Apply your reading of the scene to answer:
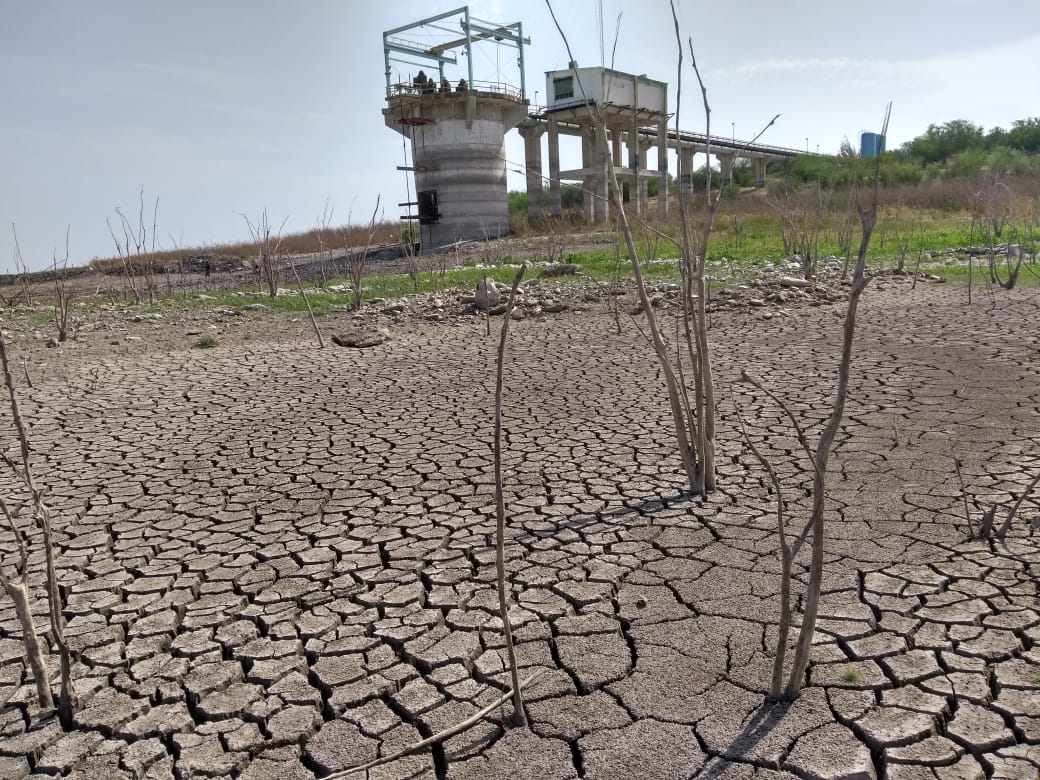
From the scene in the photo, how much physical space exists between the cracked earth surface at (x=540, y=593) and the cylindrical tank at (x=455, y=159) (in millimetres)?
22032

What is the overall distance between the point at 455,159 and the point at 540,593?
25294 mm

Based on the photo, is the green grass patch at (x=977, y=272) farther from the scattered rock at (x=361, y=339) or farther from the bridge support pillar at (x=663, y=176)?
the scattered rock at (x=361, y=339)

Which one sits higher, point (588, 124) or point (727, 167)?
point (588, 124)

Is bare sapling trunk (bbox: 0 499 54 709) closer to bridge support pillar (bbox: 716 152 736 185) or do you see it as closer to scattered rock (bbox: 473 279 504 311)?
bridge support pillar (bbox: 716 152 736 185)

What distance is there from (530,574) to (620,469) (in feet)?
3.90

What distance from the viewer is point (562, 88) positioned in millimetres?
27172

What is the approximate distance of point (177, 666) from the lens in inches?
90.7

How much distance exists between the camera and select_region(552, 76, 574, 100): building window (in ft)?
87.9

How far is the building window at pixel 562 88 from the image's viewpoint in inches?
1054

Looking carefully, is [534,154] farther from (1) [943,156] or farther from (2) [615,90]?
(1) [943,156]

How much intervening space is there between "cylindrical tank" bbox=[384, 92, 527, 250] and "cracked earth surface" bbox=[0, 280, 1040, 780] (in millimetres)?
22032

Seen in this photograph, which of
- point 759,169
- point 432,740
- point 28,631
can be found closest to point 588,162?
point 759,169

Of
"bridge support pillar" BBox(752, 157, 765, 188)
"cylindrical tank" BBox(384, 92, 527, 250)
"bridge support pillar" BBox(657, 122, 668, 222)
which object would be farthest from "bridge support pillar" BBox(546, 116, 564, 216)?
"bridge support pillar" BBox(752, 157, 765, 188)

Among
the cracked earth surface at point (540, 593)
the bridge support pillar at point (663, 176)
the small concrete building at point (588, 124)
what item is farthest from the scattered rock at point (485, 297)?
the small concrete building at point (588, 124)
